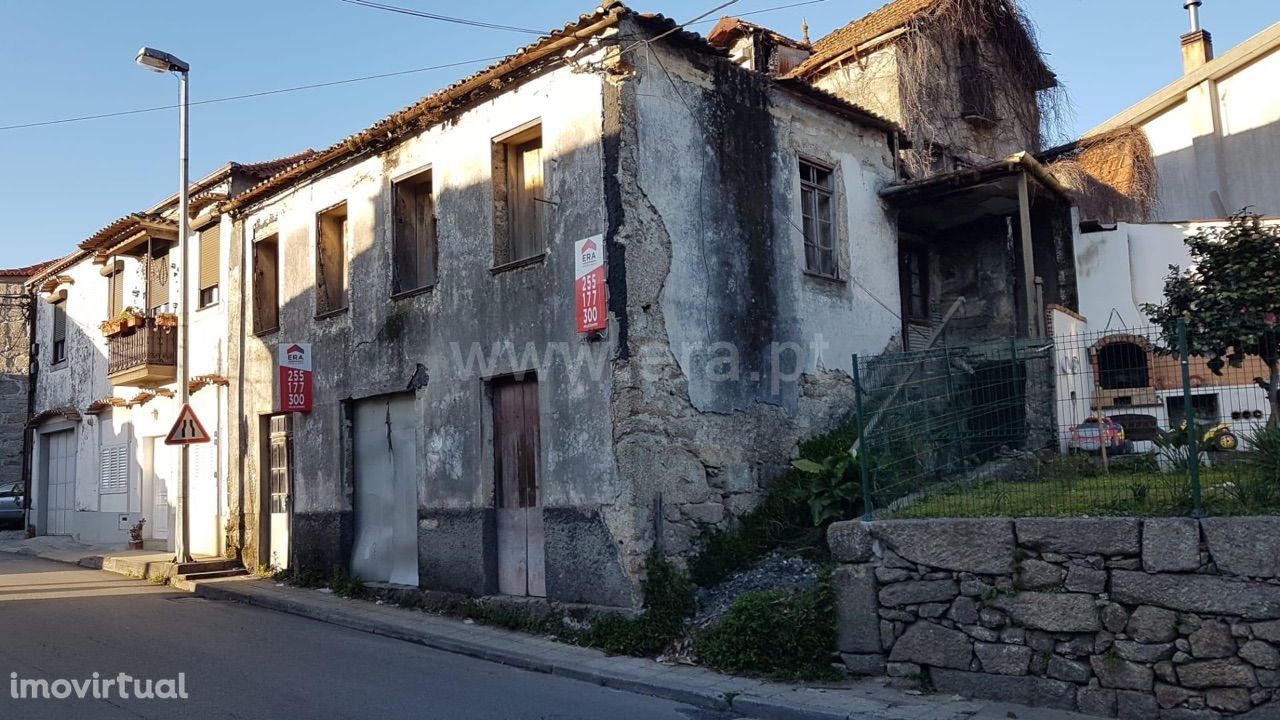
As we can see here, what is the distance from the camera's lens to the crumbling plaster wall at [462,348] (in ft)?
34.2

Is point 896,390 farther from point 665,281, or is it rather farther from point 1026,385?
point 665,281

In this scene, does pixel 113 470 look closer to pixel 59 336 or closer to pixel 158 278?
pixel 158 278

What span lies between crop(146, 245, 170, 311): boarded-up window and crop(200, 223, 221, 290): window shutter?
1554 millimetres

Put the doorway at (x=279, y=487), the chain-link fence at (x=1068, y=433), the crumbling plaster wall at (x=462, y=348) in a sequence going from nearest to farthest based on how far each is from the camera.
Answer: the chain-link fence at (x=1068, y=433) < the crumbling plaster wall at (x=462, y=348) < the doorway at (x=279, y=487)

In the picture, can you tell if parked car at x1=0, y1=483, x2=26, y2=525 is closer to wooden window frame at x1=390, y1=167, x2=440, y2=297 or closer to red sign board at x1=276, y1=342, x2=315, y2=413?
A: red sign board at x1=276, y1=342, x2=315, y2=413

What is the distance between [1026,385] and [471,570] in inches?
261

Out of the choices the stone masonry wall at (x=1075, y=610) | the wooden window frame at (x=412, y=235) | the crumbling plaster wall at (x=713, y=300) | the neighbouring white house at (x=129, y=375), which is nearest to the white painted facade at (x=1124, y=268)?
the crumbling plaster wall at (x=713, y=300)

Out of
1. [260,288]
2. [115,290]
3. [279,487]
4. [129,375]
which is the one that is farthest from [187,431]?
[115,290]

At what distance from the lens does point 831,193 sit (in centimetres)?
1319

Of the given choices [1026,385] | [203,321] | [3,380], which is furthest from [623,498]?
[3,380]

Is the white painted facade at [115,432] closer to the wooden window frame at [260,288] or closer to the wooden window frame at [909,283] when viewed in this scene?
the wooden window frame at [260,288]

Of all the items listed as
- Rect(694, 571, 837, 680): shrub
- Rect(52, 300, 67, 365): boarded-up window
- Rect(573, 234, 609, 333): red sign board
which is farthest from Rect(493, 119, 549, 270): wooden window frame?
Rect(52, 300, 67, 365): boarded-up window

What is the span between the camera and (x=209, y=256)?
1773 cm

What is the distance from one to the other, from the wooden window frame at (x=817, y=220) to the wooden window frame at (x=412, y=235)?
4.94 m
